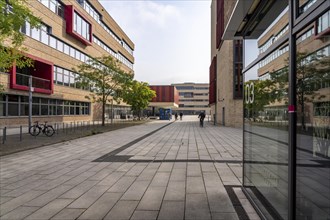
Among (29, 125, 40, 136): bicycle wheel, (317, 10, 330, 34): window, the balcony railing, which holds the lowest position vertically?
(29, 125, 40, 136): bicycle wheel

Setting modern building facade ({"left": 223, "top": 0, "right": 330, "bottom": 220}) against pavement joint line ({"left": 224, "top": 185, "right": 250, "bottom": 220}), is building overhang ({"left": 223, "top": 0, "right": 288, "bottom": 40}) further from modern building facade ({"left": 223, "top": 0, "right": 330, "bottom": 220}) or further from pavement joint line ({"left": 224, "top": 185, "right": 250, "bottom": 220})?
pavement joint line ({"left": 224, "top": 185, "right": 250, "bottom": 220})

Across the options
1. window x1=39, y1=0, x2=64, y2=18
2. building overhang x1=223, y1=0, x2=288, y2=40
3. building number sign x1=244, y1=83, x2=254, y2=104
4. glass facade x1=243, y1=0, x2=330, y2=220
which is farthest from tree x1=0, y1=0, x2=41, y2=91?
window x1=39, y1=0, x2=64, y2=18

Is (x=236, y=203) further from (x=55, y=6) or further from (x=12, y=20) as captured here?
(x=55, y=6)

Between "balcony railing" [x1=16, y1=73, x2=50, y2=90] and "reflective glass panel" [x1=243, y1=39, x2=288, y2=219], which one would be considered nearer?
"reflective glass panel" [x1=243, y1=39, x2=288, y2=219]

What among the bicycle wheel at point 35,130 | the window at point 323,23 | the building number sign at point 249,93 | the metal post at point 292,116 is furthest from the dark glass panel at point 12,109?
the window at point 323,23

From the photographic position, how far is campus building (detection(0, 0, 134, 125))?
88.2 ft

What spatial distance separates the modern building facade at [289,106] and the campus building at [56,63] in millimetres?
20334

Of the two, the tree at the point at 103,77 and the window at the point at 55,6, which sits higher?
the window at the point at 55,6

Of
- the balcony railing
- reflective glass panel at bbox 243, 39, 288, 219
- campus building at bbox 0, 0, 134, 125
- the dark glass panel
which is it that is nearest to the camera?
reflective glass panel at bbox 243, 39, 288, 219

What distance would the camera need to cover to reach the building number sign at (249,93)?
4.88 meters

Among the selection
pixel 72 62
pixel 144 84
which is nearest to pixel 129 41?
pixel 144 84

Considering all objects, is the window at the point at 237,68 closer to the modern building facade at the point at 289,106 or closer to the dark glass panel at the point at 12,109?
the dark glass panel at the point at 12,109

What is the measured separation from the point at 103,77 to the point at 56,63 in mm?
7914

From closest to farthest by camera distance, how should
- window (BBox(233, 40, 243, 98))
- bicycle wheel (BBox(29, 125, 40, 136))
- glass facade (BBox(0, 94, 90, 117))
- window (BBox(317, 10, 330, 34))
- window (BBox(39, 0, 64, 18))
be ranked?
window (BBox(317, 10, 330, 34)) → bicycle wheel (BBox(29, 125, 40, 136)) → glass facade (BBox(0, 94, 90, 117)) → window (BBox(233, 40, 243, 98)) → window (BBox(39, 0, 64, 18))
